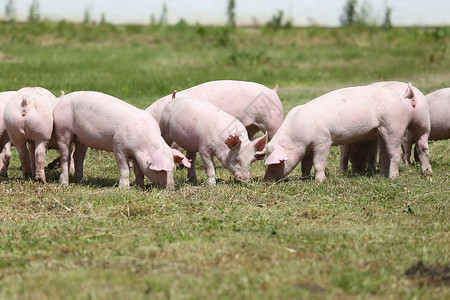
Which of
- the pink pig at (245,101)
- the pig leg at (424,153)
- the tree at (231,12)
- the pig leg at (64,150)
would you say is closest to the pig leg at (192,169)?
the pink pig at (245,101)

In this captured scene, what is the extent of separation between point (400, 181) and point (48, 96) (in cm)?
419

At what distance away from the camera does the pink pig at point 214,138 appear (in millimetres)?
8008

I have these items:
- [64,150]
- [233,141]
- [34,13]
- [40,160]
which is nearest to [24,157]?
[40,160]

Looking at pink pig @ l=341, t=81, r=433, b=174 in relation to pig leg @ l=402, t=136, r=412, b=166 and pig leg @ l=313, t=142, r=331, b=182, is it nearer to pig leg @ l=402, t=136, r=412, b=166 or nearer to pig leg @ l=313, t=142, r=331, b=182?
pig leg @ l=402, t=136, r=412, b=166

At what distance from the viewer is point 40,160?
8031 mm

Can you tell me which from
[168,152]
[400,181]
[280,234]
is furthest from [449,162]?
[280,234]

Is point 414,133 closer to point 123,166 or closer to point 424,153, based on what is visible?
point 424,153

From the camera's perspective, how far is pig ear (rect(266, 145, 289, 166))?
7.80 metres

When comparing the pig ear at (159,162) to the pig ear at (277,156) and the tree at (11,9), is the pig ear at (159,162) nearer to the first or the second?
the pig ear at (277,156)

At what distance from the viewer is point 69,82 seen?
15.7m

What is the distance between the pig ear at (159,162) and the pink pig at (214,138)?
2.52 ft

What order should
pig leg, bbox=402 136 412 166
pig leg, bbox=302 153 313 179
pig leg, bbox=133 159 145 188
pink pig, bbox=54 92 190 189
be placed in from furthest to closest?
pig leg, bbox=402 136 412 166 → pig leg, bbox=302 153 313 179 → pig leg, bbox=133 159 145 188 → pink pig, bbox=54 92 190 189

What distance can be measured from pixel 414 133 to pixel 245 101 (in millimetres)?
2217

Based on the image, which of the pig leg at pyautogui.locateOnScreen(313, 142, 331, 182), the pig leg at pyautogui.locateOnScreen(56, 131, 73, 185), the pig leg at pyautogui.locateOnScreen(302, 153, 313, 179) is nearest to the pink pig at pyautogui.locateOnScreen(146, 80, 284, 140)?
the pig leg at pyautogui.locateOnScreen(302, 153, 313, 179)
